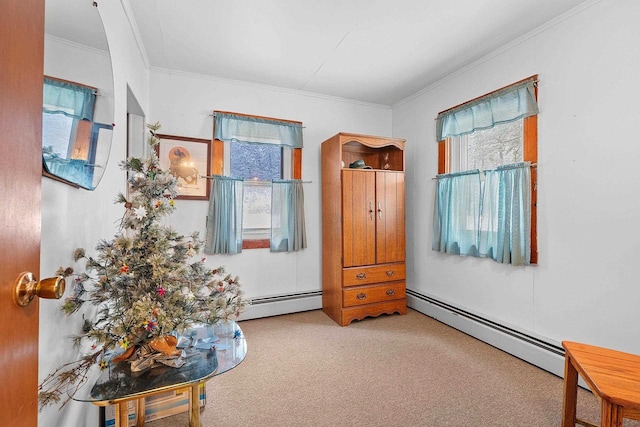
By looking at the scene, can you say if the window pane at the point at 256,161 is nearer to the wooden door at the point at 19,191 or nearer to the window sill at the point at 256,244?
the window sill at the point at 256,244

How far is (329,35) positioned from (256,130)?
1287mm

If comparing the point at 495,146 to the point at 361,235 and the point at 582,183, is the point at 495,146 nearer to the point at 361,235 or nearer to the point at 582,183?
the point at 582,183

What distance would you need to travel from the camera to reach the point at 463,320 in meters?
2.84

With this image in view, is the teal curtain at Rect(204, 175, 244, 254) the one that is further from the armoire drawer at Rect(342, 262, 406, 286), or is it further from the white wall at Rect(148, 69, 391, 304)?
the armoire drawer at Rect(342, 262, 406, 286)

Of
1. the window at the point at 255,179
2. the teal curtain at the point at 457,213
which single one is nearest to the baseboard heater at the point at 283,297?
the window at the point at 255,179

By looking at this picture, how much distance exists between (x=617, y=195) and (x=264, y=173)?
3.01 metres

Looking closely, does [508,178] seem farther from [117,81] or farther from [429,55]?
[117,81]

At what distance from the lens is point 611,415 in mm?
1149

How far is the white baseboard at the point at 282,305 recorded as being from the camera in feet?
10.5

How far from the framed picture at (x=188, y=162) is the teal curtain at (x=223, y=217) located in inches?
5.0

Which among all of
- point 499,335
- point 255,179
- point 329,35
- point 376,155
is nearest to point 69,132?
point 329,35

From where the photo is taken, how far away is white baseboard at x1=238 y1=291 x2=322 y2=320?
3.21 meters

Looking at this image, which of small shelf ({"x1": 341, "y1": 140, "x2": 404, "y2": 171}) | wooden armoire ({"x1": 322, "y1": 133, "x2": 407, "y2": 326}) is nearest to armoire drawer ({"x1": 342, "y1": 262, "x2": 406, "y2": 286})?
wooden armoire ({"x1": 322, "y1": 133, "x2": 407, "y2": 326})

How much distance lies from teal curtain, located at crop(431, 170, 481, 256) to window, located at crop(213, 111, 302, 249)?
65.1 inches
